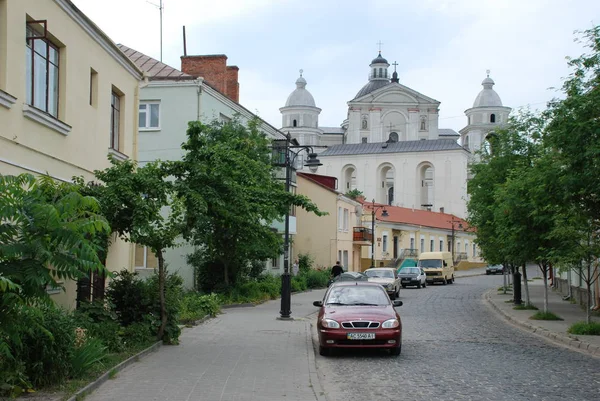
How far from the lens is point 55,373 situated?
28.9 ft

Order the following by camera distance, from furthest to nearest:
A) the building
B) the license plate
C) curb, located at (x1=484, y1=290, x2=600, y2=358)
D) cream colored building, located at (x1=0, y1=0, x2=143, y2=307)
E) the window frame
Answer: the window frame, the building, curb, located at (x1=484, y1=290, x2=600, y2=358), the license plate, cream colored building, located at (x1=0, y1=0, x2=143, y2=307)

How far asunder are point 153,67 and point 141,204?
22.7 m

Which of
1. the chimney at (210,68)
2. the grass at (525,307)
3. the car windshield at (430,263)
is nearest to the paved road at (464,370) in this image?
the grass at (525,307)

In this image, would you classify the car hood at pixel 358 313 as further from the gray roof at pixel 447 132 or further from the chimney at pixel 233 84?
the gray roof at pixel 447 132

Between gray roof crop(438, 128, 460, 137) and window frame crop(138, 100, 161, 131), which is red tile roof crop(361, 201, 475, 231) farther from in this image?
gray roof crop(438, 128, 460, 137)

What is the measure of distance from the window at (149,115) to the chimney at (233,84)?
5.58 metres

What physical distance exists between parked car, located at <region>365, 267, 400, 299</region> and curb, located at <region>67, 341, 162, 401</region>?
21.7m

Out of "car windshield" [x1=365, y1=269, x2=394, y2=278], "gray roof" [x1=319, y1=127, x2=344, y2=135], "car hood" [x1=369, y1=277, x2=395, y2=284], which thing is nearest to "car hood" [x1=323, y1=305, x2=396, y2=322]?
"car hood" [x1=369, y1=277, x2=395, y2=284]

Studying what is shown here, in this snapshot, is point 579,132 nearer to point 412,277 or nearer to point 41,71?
point 41,71

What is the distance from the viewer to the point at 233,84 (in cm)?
3756

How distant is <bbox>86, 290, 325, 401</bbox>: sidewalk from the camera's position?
29.9 feet

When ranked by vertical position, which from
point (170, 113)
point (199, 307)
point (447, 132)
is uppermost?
point (447, 132)

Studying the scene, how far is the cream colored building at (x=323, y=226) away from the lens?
1934 inches

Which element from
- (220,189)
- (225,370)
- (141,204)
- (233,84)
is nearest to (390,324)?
(225,370)
